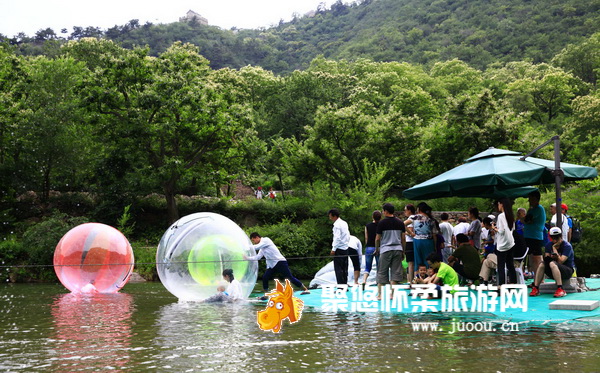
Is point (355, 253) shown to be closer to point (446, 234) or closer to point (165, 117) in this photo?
point (446, 234)

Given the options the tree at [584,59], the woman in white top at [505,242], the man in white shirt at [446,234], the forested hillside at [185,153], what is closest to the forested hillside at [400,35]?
the tree at [584,59]

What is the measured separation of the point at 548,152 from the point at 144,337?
82.3 feet

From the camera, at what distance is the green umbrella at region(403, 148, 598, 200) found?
11.4 meters

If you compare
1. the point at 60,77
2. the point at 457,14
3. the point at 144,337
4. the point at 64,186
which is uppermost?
the point at 457,14

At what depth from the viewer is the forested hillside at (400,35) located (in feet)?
278

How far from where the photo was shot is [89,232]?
1521cm

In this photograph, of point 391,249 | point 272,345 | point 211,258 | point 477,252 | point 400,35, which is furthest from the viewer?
point 400,35

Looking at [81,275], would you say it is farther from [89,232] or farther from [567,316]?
[567,316]

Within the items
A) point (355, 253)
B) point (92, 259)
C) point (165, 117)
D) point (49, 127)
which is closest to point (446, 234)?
point (355, 253)

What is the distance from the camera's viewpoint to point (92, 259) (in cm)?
1496

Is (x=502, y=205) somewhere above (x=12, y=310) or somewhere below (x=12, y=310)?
above

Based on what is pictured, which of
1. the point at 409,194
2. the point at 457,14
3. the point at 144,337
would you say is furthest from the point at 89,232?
the point at 457,14

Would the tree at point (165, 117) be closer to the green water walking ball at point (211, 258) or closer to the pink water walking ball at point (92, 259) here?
the pink water walking ball at point (92, 259)

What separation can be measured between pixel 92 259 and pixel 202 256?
148 inches
